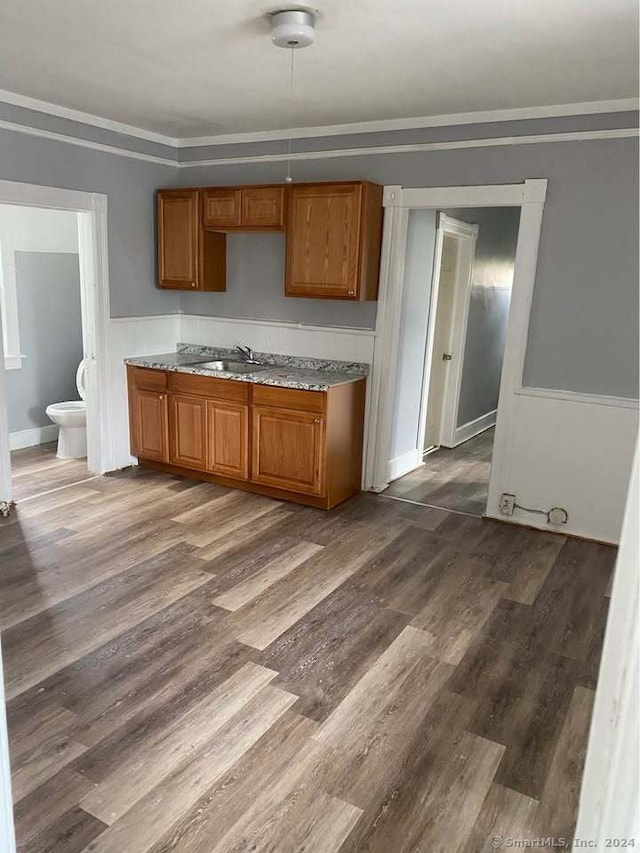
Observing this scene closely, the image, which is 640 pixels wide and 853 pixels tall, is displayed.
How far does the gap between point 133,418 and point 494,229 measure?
12.5ft

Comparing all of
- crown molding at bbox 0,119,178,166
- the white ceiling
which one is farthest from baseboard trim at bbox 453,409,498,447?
crown molding at bbox 0,119,178,166

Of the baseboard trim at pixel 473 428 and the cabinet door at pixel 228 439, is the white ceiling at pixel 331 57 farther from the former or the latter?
the baseboard trim at pixel 473 428

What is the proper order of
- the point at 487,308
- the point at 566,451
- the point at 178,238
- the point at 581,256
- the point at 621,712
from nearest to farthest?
the point at 621,712 < the point at 581,256 < the point at 566,451 < the point at 178,238 < the point at 487,308

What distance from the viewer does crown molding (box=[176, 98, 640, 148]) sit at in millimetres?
3461

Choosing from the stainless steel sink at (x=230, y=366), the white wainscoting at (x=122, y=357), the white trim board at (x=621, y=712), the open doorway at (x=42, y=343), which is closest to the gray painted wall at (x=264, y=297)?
the stainless steel sink at (x=230, y=366)

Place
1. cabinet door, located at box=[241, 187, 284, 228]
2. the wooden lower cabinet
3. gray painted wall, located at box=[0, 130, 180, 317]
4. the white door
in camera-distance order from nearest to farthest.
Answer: gray painted wall, located at box=[0, 130, 180, 317] → the wooden lower cabinet → cabinet door, located at box=[241, 187, 284, 228] → the white door

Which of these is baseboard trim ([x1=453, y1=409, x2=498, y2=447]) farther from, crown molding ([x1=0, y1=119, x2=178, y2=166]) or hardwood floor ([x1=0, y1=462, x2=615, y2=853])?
crown molding ([x1=0, y1=119, x2=178, y2=166])

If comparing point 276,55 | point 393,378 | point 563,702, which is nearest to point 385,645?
point 563,702

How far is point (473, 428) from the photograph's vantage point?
6.45 meters

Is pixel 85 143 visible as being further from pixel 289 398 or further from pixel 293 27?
pixel 293 27

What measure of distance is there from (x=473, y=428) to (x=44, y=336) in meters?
4.13

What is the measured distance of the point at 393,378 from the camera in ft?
14.6

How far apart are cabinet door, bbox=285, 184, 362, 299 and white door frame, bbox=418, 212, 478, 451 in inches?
44.4

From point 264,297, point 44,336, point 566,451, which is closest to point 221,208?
point 264,297
